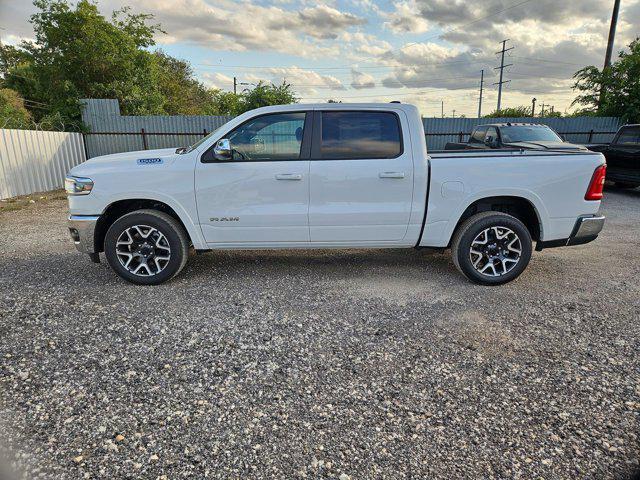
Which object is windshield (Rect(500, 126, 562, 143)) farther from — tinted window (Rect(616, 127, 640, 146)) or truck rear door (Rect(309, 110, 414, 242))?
truck rear door (Rect(309, 110, 414, 242))

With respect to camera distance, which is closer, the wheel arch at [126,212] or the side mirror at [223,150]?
the side mirror at [223,150]

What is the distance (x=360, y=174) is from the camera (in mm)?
4273

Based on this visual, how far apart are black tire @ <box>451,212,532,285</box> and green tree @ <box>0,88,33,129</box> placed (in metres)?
14.6

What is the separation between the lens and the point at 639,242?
6.45m

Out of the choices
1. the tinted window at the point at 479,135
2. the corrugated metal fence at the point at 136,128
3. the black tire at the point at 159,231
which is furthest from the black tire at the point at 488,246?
the corrugated metal fence at the point at 136,128

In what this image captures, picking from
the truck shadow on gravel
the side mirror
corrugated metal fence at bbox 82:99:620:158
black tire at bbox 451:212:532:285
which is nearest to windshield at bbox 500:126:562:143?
corrugated metal fence at bbox 82:99:620:158

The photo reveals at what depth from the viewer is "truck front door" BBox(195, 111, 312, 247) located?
4.28m

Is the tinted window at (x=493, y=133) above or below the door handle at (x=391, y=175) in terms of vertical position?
above

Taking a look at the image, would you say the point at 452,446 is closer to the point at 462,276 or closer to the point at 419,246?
the point at 419,246

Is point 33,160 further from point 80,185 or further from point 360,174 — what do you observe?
point 360,174

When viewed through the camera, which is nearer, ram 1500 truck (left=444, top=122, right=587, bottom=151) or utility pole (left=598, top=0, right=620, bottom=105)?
ram 1500 truck (left=444, top=122, right=587, bottom=151)

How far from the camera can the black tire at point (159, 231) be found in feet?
14.2

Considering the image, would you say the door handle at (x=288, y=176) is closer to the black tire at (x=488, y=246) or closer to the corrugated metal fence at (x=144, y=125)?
the black tire at (x=488, y=246)

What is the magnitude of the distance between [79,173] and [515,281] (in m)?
4.93
